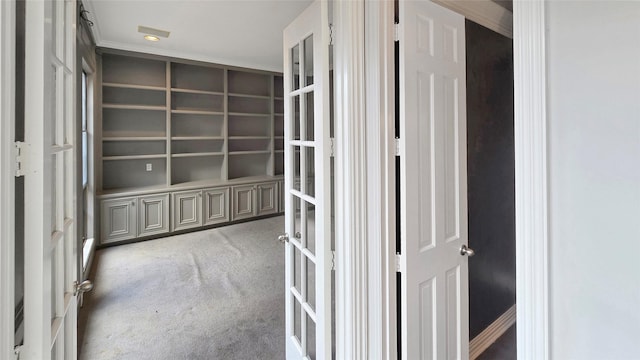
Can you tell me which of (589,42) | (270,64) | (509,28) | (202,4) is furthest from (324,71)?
(270,64)

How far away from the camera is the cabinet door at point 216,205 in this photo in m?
5.14

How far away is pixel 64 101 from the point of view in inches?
46.8

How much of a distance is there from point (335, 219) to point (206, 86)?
4.68 m

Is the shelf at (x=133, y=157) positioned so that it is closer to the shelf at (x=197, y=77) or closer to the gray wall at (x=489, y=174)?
the shelf at (x=197, y=77)

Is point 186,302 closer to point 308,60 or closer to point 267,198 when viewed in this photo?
point 308,60

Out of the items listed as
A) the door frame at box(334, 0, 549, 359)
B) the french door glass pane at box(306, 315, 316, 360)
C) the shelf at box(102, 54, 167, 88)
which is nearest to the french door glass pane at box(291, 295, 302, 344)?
the french door glass pane at box(306, 315, 316, 360)

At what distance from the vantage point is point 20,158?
0.79 metres

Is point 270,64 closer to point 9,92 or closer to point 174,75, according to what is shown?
point 174,75

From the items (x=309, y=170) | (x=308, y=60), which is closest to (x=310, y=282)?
(x=309, y=170)

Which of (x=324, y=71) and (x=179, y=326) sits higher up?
(x=324, y=71)

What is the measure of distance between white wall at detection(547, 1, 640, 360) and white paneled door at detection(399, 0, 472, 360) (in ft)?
1.90

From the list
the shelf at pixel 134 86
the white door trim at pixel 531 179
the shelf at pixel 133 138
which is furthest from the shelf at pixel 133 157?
the white door trim at pixel 531 179

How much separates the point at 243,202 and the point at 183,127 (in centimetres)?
159

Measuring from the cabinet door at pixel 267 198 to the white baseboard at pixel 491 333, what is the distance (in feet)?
13.8
